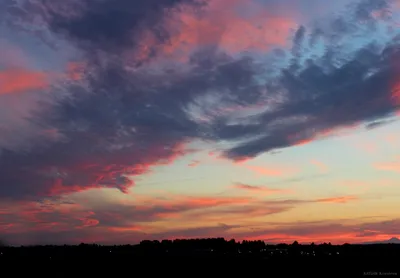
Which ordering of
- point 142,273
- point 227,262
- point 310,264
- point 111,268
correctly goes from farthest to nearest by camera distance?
1. point 227,262
2. point 310,264
3. point 111,268
4. point 142,273

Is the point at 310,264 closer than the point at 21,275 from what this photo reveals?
No

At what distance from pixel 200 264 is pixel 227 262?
800 cm

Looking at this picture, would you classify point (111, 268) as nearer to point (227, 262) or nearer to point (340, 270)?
point (227, 262)

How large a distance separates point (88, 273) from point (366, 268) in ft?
193

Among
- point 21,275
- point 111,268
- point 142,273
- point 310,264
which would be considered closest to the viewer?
point 21,275

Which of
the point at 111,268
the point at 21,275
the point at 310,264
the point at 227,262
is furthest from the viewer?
the point at 227,262

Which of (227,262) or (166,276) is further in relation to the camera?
(227,262)

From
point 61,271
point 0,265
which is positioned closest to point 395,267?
point 61,271

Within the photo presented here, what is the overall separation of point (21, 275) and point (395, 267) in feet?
252

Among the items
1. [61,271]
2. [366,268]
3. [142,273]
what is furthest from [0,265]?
[366,268]

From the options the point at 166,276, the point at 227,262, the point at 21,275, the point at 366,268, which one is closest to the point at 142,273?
the point at 166,276

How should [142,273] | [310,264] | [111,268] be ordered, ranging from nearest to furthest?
[142,273], [111,268], [310,264]

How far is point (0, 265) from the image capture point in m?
117

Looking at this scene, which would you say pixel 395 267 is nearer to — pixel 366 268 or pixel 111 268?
pixel 366 268
